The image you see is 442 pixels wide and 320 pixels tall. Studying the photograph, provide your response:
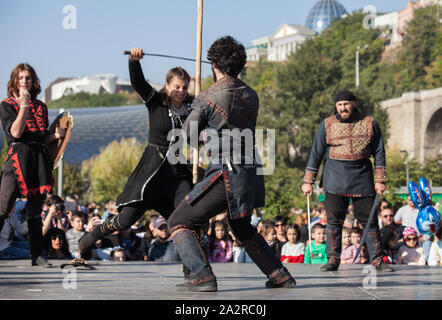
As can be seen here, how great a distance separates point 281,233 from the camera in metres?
12.2

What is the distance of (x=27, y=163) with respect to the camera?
312 inches

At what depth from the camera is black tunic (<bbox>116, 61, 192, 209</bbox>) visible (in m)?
6.77

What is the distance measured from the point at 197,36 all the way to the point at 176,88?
1381 millimetres

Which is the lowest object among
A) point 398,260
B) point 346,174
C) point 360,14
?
point 398,260

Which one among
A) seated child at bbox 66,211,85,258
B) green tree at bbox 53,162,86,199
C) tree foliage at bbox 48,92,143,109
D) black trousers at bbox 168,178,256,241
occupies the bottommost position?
green tree at bbox 53,162,86,199

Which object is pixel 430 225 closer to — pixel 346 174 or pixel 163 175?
pixel 346 174

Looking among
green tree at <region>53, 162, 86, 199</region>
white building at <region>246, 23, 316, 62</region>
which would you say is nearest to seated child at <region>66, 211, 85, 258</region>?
green tree at <region>53, 162, 86, 199</region>

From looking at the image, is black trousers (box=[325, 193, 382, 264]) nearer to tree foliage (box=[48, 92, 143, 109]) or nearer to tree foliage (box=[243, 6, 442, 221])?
tree foliage (box=[243, 6, 442, 221])

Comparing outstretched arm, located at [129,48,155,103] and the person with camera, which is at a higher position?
outstretched arm, located at [129,48,155,103]

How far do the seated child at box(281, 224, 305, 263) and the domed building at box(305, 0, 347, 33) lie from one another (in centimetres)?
15636

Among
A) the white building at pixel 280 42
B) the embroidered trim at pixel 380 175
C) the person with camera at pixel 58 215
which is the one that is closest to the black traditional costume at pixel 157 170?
the embroidered trim at pixel 380 175

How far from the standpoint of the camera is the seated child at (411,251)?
10773mm
